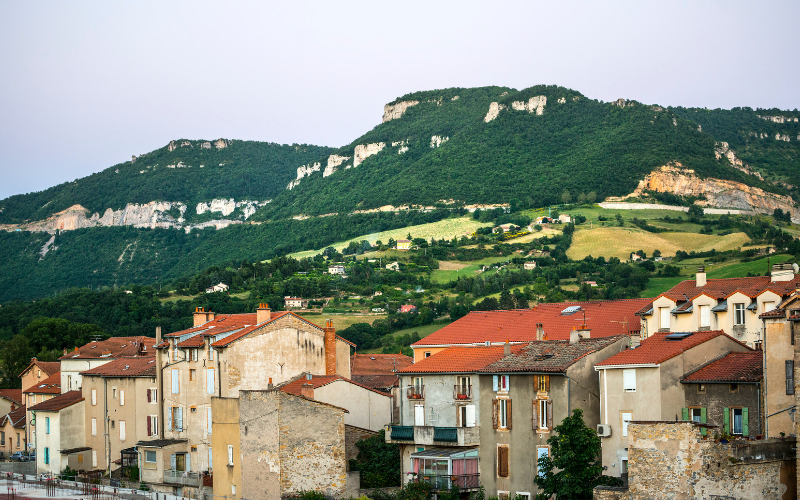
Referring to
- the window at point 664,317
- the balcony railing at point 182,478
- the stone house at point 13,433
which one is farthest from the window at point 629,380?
the stone house at point 13,433

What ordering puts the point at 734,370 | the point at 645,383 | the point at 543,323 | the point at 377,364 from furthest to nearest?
the point at 377,364 → the point at 543,323 → the point at 645,383 → the point at 734,370

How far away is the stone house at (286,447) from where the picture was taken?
130ft

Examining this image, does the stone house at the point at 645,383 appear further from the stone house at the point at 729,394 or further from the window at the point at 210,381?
the window at the point at 210,381

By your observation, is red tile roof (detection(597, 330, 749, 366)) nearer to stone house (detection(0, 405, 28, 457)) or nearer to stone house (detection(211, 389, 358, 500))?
stone house (detection(211, 389, 358, 500))

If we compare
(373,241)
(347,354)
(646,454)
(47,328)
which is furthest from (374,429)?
(373,241)

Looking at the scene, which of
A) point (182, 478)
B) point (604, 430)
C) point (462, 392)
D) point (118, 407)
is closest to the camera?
point (604, 430)

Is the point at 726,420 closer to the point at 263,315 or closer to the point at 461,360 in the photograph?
the point at 461,360

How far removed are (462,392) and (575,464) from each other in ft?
28.2

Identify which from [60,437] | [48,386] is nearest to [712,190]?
[48,386]

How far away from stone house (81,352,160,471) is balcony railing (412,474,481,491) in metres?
20.0

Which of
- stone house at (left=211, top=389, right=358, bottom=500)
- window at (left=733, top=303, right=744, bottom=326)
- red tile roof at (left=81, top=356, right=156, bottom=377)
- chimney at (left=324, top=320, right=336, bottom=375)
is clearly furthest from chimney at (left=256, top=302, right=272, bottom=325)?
window at (left=733, top=303, right=744, bottom=326)

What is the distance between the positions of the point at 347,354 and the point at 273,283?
291ft

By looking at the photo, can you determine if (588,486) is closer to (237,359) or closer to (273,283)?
(237,359)

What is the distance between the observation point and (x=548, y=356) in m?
39.8
